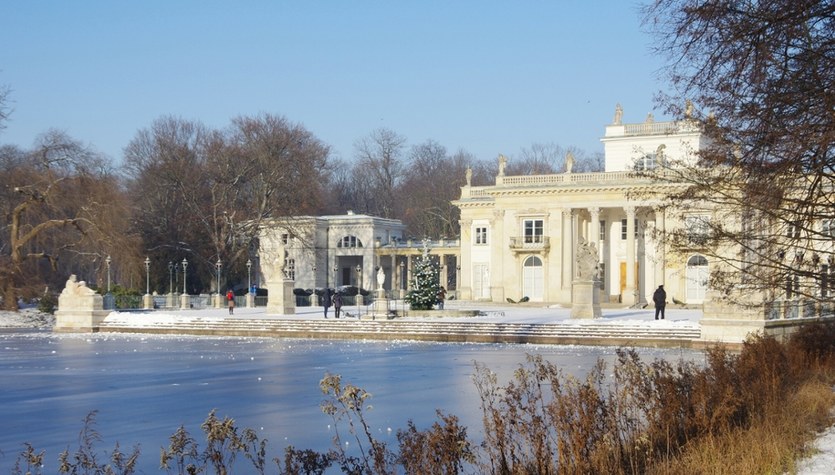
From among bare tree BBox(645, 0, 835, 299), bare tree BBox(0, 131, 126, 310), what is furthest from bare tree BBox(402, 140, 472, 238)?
bare tree BBox(645, 0, 835, 299)

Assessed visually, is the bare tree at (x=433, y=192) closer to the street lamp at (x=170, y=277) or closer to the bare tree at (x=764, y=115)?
the street lamp at (x=170, y=277)

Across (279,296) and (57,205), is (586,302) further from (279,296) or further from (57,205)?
(57,205)

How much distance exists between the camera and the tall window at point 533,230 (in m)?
66.1

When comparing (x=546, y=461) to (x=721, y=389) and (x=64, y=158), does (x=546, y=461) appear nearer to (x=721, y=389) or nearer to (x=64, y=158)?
(x=721, y=389)

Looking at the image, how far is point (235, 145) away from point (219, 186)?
116 inches

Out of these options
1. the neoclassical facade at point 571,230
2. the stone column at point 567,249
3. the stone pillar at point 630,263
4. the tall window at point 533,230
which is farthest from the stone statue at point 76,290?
the stone pillar at point 630,263

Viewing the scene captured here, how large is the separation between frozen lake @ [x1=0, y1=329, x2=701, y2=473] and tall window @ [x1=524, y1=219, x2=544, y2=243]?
104 feet

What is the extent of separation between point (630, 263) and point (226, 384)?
4536 centimetres

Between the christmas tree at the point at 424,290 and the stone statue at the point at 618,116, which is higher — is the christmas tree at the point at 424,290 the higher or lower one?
the lower one

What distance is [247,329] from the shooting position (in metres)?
40.9

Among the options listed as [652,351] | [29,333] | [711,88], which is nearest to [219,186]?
[29,333]

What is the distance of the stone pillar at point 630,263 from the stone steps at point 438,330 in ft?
82.0

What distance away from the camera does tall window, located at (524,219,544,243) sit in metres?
66.1

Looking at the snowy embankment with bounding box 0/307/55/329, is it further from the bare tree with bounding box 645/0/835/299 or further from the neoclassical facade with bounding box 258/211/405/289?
the bare tree with bounding box 645/0/835/299
